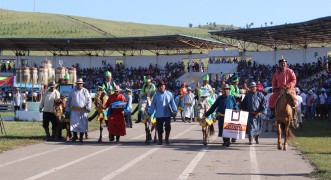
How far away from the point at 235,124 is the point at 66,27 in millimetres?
129399

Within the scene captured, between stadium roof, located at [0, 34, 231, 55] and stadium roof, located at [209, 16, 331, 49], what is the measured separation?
6449 millimetres

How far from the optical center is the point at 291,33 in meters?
54.9

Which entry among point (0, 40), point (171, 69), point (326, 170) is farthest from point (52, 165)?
point (0, 40)

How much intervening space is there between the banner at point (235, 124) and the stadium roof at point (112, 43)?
46223mm

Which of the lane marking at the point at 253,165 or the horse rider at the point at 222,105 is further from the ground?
the horse rider at the point at 222,105

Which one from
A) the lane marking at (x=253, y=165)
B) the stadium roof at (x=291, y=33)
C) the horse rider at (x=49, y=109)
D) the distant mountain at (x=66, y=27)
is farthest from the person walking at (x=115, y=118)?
the distant mountain at (x=66, y=27)

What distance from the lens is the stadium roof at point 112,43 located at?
219 feet

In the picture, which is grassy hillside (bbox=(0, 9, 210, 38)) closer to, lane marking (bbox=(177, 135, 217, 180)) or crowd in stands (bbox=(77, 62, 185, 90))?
crowd in stands (bbox=(77, 62, 185, 90))

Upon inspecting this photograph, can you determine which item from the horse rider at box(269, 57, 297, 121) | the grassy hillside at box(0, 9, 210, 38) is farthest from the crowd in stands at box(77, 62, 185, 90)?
the grassy hillside at box(0, 9, 210, 38)

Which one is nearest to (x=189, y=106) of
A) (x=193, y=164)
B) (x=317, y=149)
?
(x=317, y=149)

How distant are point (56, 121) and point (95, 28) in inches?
5017

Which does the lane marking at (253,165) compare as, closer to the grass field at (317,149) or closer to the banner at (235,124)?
the banner at (235,124)

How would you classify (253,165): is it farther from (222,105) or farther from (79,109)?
(79,109)

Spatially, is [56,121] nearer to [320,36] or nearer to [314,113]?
[314,113]
